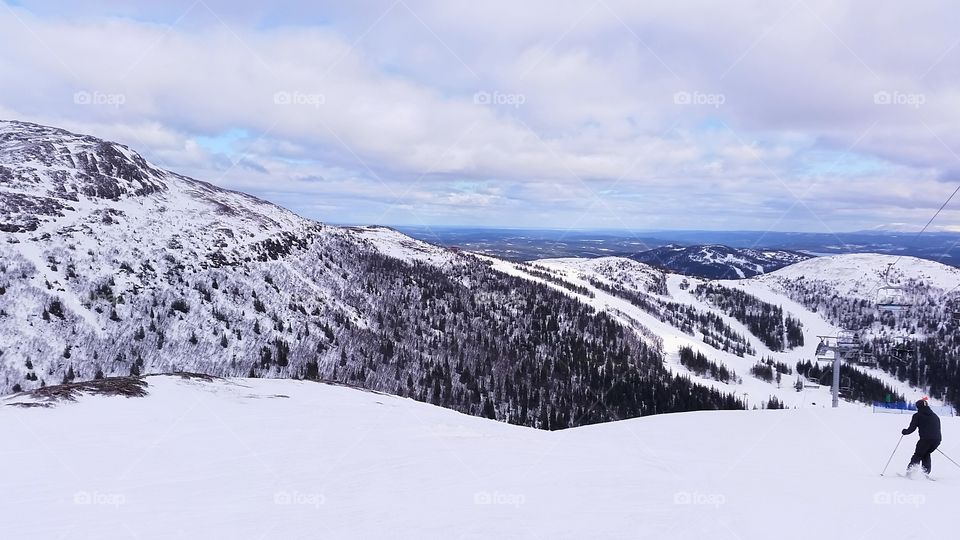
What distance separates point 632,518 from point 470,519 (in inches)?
123

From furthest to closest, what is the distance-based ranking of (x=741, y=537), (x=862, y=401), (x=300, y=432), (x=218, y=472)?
(x=862, y=401) < (x=300, y=432) < (x=218, y=472) < (x=741, y=537)

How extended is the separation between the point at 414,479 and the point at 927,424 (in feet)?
46.4

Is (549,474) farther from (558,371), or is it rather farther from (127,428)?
(558,371)

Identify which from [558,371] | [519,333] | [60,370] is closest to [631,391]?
[558,371]

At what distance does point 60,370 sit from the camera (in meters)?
56.6
